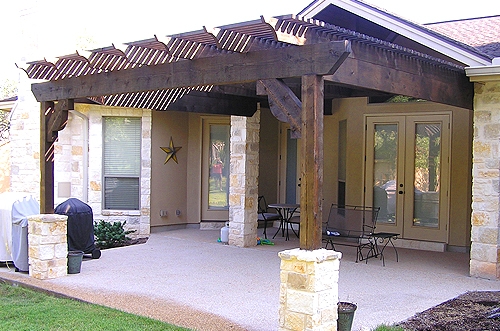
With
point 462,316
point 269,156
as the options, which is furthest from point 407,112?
point 462,316

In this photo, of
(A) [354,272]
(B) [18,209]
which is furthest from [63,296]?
(A) [354,272]

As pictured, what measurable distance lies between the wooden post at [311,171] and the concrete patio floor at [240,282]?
41.6 inches

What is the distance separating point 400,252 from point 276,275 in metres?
3.01

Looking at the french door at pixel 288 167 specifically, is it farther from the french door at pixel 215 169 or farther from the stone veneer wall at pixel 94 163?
the stone veneer wall at pixel 94 163

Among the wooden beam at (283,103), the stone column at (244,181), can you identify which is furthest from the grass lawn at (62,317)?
the stone column at (244,181)

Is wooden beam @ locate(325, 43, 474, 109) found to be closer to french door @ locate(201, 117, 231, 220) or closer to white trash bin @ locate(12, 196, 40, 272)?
white trash bin @ locate(12, 196, 40, 272)

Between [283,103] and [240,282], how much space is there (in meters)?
3.06

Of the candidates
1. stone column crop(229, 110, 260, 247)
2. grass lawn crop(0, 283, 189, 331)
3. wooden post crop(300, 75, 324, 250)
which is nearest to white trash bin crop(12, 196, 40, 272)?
grass lawn crop(0, 283, 189, 331)

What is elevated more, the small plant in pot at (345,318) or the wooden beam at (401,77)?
the wooden beam at (401,77)

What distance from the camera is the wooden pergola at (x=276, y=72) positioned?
504 cm

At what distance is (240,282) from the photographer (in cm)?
754

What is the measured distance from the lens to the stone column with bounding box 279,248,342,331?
493cm

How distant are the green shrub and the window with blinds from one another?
0.72 meters

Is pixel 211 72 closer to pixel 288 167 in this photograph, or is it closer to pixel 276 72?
pixel 276 72
